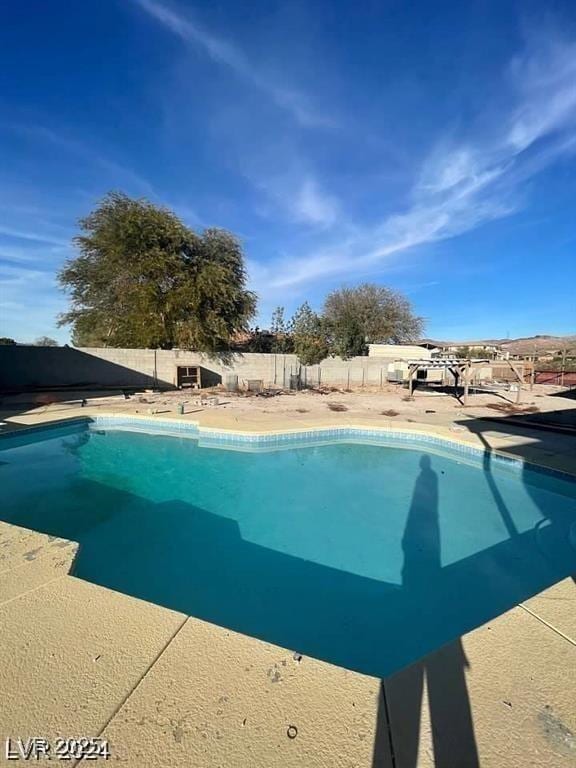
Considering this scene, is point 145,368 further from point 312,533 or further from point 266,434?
point 312,533

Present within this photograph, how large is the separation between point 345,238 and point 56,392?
45.0 ft

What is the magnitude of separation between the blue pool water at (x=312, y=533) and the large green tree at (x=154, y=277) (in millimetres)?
9816

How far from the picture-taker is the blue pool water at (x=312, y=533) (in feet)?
9.21

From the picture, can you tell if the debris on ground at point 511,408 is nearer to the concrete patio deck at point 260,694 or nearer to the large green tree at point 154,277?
the concrete patio deck at point 260,694

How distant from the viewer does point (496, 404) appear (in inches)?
438

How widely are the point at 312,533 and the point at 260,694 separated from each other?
2916 mm

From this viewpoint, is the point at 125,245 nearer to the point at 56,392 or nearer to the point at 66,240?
the point at 66,240

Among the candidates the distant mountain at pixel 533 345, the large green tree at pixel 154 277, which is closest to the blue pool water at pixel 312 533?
the large green tree at pixel 154 277

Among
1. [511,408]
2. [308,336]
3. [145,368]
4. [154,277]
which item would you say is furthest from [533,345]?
[145,368]

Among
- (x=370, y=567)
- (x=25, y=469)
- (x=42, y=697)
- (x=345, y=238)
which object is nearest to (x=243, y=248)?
(x=345, y=238)

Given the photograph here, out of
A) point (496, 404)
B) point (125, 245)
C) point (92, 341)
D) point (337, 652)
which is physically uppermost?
point (125, 245)

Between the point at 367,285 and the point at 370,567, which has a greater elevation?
the point at 367,285

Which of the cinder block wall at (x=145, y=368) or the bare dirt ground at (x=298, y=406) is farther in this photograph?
the cinder block wall at (x=145, y=368)

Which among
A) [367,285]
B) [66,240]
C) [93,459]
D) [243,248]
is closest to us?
[93,459]
